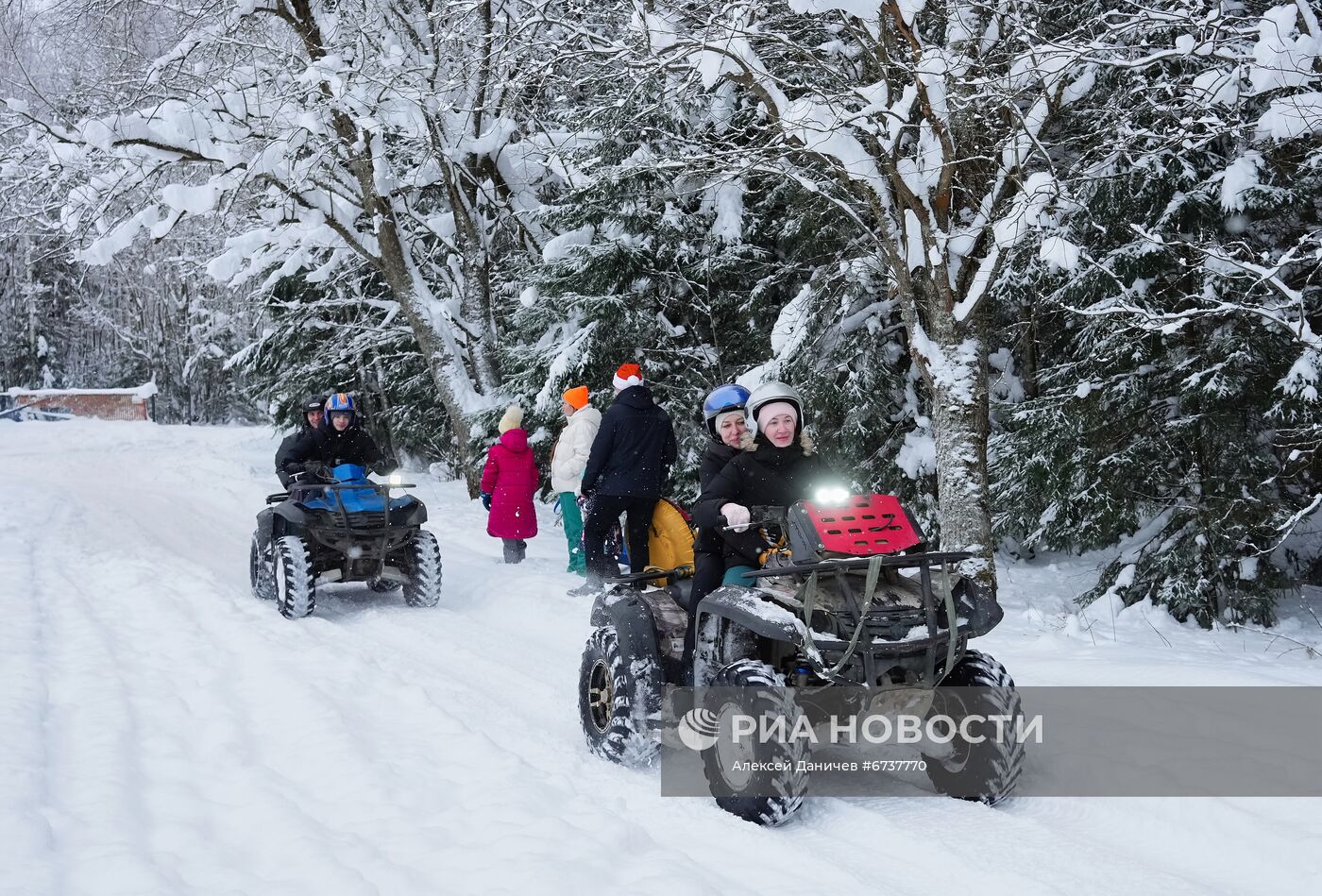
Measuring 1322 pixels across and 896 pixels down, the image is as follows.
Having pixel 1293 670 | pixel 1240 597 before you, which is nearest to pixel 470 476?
pixel 1240 597

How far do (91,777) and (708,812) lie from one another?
250 centimetres

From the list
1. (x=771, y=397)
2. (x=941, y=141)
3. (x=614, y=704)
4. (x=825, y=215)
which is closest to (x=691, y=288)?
(x=825, y=215)

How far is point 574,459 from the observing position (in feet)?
33.0

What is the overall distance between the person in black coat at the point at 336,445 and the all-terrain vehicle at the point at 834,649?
5.33 metres

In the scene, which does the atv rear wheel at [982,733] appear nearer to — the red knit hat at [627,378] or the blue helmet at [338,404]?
the red knit hat at [627,378]

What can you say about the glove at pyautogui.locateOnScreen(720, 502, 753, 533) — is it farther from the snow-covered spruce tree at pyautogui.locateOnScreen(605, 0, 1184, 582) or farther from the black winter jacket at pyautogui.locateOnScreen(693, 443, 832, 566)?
the snow-covered spruce tree at pyautogui.locateOnScreen(605, 0, 1184, 582)

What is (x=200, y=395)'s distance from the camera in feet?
137

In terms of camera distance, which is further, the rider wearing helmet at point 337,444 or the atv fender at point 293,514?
the rider wearing helmet at point 337,444

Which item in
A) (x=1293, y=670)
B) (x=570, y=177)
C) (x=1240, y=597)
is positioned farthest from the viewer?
(x=570, y=177)

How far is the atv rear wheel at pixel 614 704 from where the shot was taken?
4.51 m

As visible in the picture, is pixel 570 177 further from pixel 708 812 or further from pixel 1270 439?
pixel 708 812

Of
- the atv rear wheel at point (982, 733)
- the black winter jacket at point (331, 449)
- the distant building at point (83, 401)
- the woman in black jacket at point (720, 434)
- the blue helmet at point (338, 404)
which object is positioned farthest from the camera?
the distant building at point (83, 401)

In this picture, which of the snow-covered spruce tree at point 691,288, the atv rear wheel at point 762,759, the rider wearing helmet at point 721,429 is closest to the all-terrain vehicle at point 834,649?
the atv rear wheel at point 762,759

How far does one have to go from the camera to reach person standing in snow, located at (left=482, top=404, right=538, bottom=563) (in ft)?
34.6
